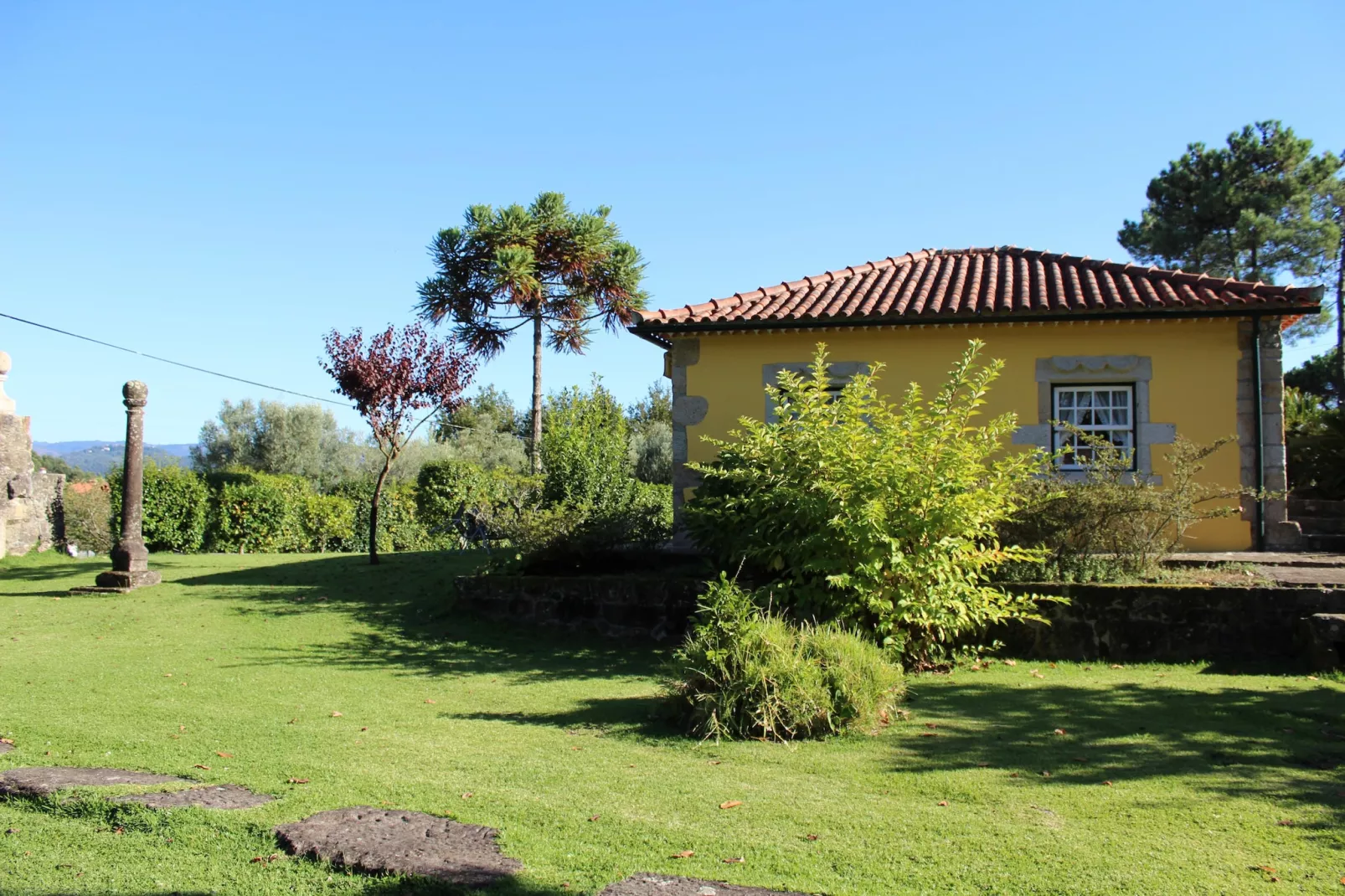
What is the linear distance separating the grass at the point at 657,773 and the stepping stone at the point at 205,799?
0.09m

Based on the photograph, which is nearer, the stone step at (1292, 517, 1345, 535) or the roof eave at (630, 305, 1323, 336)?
the roof eave at (630, 305, 1323, 336)

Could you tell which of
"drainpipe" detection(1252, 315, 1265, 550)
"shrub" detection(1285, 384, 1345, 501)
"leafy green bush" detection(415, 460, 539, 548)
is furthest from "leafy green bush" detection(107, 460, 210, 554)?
"shrub" detection(1285, 384, 1345, 501)

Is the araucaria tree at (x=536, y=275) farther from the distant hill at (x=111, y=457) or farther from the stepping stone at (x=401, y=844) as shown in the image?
the stepping stone at (x=401, y=844)

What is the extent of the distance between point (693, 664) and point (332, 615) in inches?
255

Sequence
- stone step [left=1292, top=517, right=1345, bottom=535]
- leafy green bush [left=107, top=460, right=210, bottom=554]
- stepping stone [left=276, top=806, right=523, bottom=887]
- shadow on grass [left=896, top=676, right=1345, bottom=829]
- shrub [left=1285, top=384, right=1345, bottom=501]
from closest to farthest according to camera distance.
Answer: stepping stone [left=276, top=806, right=523, bottom=887] < shadow on grass [left=896, top=676, right=1345, bottom=829] < stone step [left=1292, top=517, right=1345, bottom=535] < shrub [left=1285, top=384, right=1345, bottom=501] < leafy green bush [left=107, top=460, right=210, bottom=554]

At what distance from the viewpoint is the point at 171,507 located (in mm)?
18797

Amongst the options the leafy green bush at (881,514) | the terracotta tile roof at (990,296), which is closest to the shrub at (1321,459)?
the terracotta tile roof at (990,296)

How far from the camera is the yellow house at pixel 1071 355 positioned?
1162 cm

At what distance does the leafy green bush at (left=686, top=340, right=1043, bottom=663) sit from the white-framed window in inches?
140

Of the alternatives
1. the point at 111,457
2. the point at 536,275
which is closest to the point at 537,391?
the point at 536,275

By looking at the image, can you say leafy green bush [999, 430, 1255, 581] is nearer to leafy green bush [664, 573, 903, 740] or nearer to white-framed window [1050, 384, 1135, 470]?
white-framed window [1050, 384, 1135, 470]

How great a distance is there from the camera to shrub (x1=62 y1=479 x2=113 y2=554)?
17.8 meters

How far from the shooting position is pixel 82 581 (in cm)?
1376

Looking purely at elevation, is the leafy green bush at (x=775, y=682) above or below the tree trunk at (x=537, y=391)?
A: below
